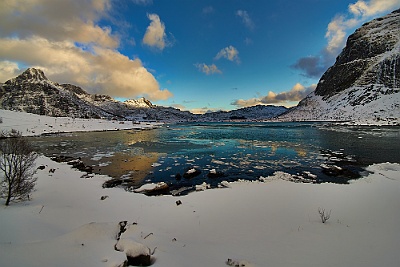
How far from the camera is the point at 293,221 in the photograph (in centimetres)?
581

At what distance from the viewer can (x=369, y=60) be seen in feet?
365

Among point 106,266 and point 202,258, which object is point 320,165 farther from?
point 106,266

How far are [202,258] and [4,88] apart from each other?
180095mm

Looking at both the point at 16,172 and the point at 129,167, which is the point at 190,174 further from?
the point at 16,172

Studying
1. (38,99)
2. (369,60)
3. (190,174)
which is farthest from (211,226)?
(369,60)

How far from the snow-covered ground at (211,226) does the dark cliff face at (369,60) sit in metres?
119

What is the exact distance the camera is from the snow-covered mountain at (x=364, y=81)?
83.6 metres

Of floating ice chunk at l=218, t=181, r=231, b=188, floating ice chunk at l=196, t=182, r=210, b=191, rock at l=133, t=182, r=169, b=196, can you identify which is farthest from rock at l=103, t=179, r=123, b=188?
floating ice chunk at l=218, t=181, r=231, b=188

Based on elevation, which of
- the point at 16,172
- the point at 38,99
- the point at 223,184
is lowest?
the point at 223,184

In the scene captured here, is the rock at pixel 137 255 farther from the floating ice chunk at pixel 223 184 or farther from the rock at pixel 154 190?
the floating ice chunk at pixel 223 184

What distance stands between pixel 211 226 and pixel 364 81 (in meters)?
135

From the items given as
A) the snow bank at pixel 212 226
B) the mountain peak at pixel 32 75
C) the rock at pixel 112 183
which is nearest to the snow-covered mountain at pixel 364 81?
the snow bank at pixel 212 226

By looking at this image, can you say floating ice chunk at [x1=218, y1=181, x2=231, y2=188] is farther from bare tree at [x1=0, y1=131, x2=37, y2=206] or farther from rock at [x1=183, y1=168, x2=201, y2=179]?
bare tree at [x1=0, y1=131, x2=37, y2=206]

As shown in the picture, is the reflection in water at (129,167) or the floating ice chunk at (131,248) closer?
the floating ice chunk at (131,248)
